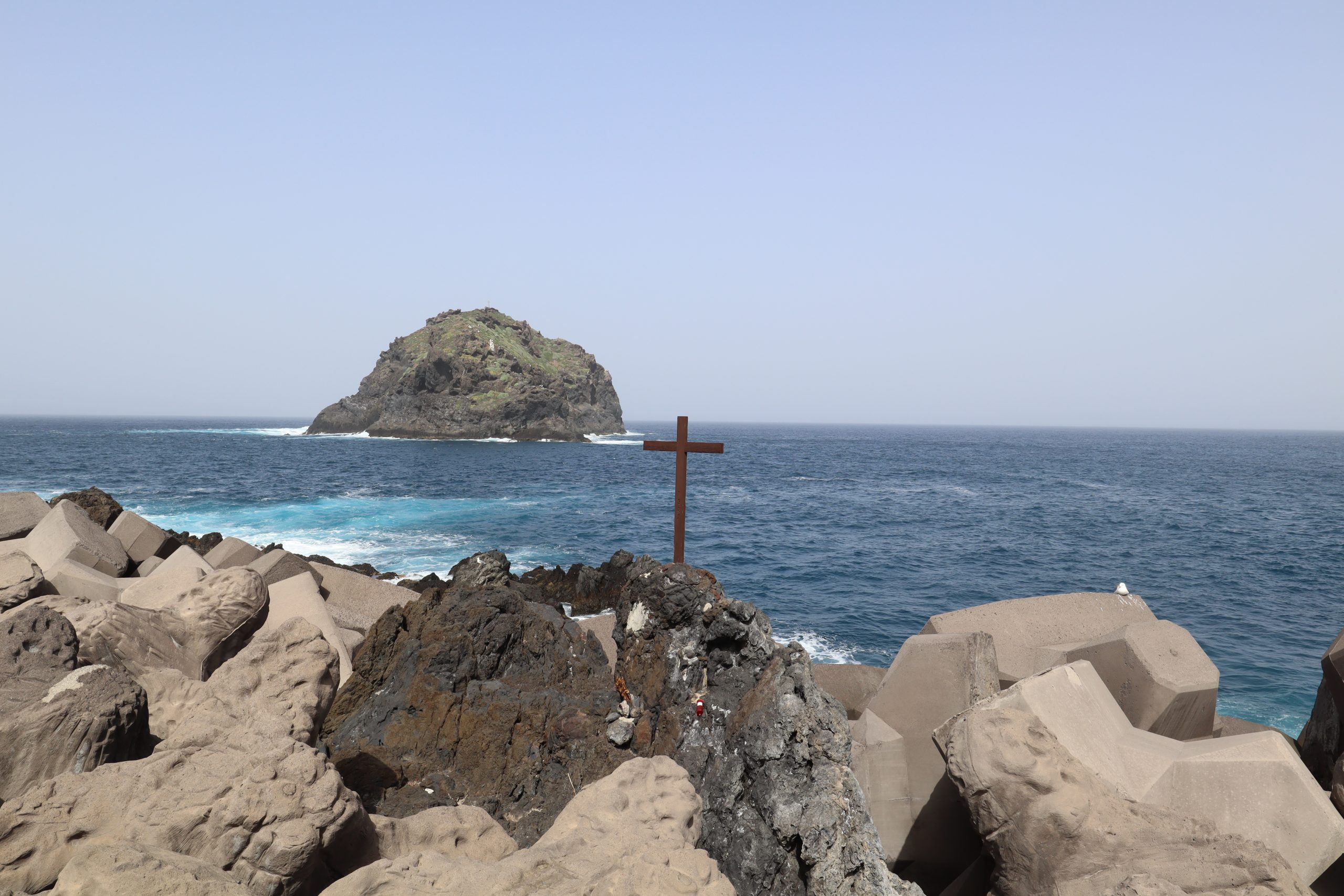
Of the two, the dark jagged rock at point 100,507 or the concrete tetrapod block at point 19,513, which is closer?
the concrete tetrapod block at point 19,513

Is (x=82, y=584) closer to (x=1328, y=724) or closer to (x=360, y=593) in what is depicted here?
(x=360, y=593)

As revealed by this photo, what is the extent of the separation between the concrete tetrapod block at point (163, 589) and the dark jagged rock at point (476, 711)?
1935 mm

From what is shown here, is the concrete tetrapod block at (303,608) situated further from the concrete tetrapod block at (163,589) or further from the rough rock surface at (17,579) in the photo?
the rough rock surface at (17,579)

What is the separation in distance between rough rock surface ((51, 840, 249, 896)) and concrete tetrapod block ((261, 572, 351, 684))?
3.73 meters

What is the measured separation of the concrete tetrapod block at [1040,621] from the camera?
808 centimetres

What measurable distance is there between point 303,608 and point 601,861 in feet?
16.3

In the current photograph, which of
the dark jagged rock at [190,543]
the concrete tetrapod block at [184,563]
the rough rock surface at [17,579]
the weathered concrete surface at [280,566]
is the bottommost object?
the dark jagged rock at [190,543]

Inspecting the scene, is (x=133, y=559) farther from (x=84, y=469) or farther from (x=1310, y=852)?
(x=84, y=469)

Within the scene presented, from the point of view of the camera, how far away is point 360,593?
9.88 meters

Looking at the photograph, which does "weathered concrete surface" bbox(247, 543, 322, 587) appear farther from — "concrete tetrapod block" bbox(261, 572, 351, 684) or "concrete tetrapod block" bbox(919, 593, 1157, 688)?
"concrete tetrapod block" bbox(919, 593, 1157, 688)

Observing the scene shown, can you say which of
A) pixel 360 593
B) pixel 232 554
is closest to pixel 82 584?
pixel 360 593

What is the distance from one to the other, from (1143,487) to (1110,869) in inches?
2154

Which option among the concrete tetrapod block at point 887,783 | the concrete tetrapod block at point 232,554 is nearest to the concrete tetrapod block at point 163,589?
the concrete tetrapod block at point 232,554

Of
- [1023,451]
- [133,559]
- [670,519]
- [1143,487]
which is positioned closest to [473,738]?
[133,559]
